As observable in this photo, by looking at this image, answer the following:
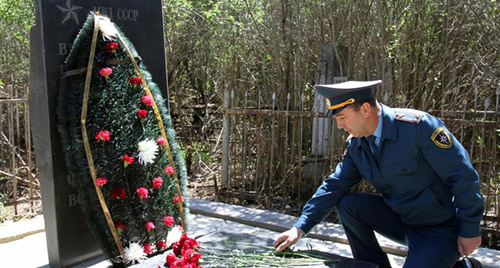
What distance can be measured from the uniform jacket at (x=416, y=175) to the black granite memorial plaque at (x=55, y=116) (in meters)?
1.77

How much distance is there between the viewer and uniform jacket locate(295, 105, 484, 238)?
8.10 ft

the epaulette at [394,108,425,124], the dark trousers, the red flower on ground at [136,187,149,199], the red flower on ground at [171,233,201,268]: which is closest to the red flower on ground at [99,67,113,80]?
the red flower on ground at [136,187,149,199]

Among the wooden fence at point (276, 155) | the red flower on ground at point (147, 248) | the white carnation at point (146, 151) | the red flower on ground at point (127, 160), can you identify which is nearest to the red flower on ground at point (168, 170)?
the white carnation at point (146, 151)

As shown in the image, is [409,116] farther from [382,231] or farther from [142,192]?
[142,192]

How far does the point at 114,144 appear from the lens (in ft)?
10.7

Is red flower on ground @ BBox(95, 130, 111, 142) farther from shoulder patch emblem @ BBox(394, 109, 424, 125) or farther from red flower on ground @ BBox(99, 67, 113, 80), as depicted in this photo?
shoulder patch emblem @ BBox(394, 109, 424, 125)

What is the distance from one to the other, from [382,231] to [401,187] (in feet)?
1.13

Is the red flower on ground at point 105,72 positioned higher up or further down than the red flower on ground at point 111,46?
further down

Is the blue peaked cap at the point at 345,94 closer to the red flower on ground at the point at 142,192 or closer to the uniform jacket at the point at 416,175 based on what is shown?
the uniform jacket at the point at 416,175

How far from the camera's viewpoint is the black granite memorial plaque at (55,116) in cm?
320

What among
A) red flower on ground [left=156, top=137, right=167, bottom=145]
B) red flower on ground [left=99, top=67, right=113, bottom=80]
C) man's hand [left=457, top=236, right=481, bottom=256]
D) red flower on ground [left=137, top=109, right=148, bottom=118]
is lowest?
man's hand [left=457, top=236, right=481, bottom=256]

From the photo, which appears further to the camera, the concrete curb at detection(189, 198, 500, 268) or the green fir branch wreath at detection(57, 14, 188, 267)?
the concrete curb at detection(189, 198, 500, 268)

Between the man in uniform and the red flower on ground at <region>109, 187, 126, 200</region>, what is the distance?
118 centimetres

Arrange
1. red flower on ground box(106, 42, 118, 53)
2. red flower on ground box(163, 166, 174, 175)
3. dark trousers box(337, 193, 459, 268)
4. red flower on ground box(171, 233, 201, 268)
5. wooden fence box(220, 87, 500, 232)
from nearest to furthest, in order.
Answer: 1. red flower on ground box(171, 233, 201, 268)
2. dark trousers box(337, 193, 459, 268)
3. red flower on ground box(106, 42, 118, 53)
4. red flower on ground box(163, 166, 174, 175)
5. wooden fence box(220, 87, 500, 232)
